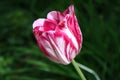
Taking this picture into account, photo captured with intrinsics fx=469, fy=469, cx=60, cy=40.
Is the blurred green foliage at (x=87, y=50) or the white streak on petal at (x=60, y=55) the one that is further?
the blurred green foliage at (x=87, y=50)

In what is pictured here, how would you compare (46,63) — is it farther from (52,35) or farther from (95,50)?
(52,35)

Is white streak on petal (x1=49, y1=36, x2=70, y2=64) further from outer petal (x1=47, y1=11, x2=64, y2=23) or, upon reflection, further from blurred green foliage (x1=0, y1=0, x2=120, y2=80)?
blurred green foliage (x1=0, y1=0, x2=120, y2=80)

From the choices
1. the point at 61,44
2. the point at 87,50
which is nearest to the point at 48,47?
the point at 61,44

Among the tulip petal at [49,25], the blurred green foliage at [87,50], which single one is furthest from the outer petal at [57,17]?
the blurred green foliage at [87,50]

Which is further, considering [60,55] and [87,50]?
[87,50]

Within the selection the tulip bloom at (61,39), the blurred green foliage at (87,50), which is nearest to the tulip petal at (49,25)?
the tulip bloom at (61,39)

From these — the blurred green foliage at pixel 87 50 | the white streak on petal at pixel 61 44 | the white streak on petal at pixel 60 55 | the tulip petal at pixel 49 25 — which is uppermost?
the blurred green foliage at pixel 87 50

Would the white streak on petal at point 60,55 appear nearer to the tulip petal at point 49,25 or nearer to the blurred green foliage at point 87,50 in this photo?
the tulip petal at point 49,25

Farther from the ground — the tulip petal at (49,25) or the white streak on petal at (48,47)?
the tulip petal at (49,25)

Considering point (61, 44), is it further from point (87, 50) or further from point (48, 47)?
point (87, 50)

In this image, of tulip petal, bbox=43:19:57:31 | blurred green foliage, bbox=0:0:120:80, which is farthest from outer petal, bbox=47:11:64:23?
blurred green foliage, bbox=0:0:120:80

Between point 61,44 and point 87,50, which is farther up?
point 87,50
